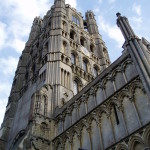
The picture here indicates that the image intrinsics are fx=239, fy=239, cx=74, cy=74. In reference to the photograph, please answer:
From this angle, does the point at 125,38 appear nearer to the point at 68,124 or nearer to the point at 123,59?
the point at 123,59

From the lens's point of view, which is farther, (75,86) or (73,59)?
(73,59)

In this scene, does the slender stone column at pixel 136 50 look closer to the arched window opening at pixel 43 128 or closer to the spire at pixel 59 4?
the arched window opening at pixel 43 128

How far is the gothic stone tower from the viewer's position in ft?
59.9

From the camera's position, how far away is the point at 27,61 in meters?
33.8

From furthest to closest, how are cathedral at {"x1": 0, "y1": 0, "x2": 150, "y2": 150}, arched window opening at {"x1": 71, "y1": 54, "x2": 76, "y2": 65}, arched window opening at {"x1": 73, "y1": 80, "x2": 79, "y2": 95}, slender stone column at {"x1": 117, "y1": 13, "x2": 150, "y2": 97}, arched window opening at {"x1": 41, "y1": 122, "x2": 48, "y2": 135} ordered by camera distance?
arched window opening at {"x1": 71, "y1": 54, "x2": 76, "y2": 65}, arched window opening at {"x1": 73, "y1": 80, "x2": 79, "y2": 95}, arched window opening at {"x1": 41, "y1": 122, "x2": 48, "y2": 135}, cathedral at {"x1": 0, "y1": 0, "x2": 150, "y2": 150}, slender stone column at {"x1": 117, "y1": 13, "x2": 150, "y2": 97}

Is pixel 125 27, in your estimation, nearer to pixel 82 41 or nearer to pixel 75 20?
pixel 82 41

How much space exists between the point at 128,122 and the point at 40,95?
880cm

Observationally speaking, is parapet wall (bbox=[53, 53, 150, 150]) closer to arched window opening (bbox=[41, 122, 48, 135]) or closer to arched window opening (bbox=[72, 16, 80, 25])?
arched window opening (bbox=[41, 122, 48, 135])

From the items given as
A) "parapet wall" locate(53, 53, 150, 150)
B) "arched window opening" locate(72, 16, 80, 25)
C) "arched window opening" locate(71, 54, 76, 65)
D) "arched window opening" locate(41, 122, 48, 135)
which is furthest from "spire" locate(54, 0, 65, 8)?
"arched window opening" locate(41, 122, 48, 135)

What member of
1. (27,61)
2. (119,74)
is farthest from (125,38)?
(27,61)

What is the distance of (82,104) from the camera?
15.5 m

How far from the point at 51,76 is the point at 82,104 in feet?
21.9

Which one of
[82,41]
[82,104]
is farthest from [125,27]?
[82,41]

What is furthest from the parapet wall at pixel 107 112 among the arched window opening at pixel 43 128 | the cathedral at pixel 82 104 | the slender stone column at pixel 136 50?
the arched window opening at pixel 43 128
